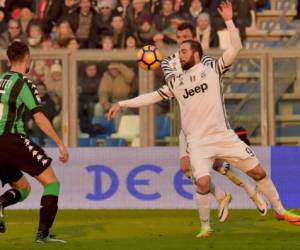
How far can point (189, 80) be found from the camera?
12.3 meters

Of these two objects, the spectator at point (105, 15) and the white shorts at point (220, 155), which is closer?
the white shorts at point (220, 155)

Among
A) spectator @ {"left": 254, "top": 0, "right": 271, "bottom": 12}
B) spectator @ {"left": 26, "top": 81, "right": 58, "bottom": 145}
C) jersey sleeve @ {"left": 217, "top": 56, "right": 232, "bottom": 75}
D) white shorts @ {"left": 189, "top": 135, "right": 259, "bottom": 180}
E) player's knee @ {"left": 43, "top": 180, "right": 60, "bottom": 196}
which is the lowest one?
player's knee @ {"left": 43, "top": 180, "right": 60, "bottom": 196}

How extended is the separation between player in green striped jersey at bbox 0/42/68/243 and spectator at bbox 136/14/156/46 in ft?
29.1

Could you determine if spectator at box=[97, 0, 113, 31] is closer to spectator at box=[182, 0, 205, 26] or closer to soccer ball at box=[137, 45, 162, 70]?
spectator at box=[182, 0, 205, 26]

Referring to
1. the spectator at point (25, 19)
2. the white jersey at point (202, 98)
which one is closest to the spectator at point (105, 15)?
the spectator at point (25, 19)

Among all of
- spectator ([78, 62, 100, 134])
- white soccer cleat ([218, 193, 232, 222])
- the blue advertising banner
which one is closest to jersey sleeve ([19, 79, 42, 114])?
white soccer cleat ([218, 193, 232, 222])

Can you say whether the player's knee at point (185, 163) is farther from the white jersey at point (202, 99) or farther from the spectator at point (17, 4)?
the spectator at point (17, 4)

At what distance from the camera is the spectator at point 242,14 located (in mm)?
20859

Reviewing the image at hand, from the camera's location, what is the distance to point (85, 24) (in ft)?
68.1

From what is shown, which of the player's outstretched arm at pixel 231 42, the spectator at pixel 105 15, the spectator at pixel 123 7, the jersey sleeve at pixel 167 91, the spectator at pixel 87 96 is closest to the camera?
the player's outstretched arm at pixel 231 42

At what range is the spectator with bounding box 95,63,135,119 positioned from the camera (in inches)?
729

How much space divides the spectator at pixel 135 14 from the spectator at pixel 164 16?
0.26m

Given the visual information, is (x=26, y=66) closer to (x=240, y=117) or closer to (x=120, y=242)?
(x=120, y=242)

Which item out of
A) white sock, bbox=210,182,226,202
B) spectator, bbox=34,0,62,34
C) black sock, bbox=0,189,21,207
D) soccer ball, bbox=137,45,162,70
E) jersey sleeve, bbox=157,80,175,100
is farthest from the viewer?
spectator, bbox=34,0,62,34
